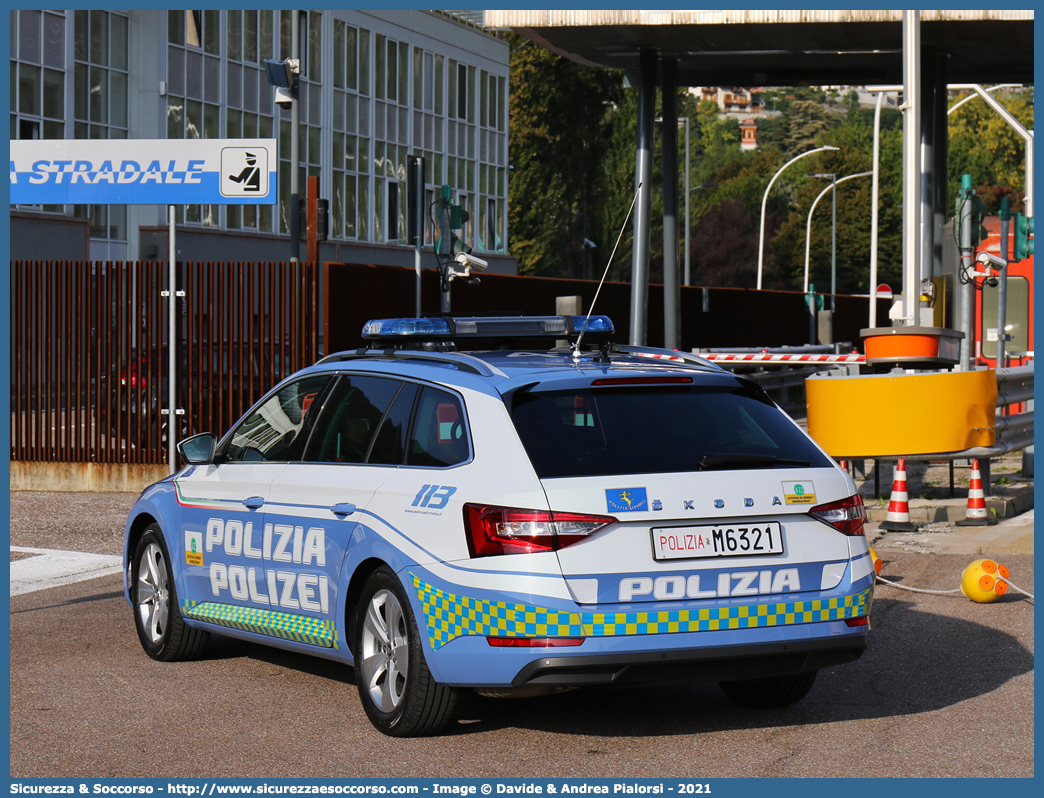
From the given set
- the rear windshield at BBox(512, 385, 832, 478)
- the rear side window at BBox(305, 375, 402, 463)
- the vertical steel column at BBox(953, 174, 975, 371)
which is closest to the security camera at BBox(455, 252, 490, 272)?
the vertical steel column at BBox(953, 174, 975, 371)

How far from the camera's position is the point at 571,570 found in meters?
5.50

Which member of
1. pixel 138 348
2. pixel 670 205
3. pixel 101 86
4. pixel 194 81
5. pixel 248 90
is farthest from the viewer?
pixel 248 90

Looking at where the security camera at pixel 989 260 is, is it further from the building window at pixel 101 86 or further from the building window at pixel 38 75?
the building window at pixel 101 86

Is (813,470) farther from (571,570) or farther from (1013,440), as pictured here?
(1013,440)

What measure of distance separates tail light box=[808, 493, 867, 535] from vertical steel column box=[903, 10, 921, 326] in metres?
8.68

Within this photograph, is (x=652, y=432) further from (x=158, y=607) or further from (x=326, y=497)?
(x=158, y=607)

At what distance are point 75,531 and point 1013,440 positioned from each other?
335 inches

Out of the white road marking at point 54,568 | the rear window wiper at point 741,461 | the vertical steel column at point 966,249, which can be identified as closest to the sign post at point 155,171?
the white road marking at point 54,568

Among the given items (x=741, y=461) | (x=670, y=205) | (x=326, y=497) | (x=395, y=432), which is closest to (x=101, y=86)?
(x=670, y=205)

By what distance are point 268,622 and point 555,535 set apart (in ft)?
6.41

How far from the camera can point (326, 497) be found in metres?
6.50

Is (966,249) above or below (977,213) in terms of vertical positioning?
below

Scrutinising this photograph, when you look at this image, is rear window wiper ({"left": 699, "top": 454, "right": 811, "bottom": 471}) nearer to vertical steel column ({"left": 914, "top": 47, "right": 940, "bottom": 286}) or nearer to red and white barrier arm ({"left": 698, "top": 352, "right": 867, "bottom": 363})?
red and white barrier arm ({"left": 698, "top": 352, "right": 867, "bottom": 363})

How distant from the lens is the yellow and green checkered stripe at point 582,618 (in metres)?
5.51
